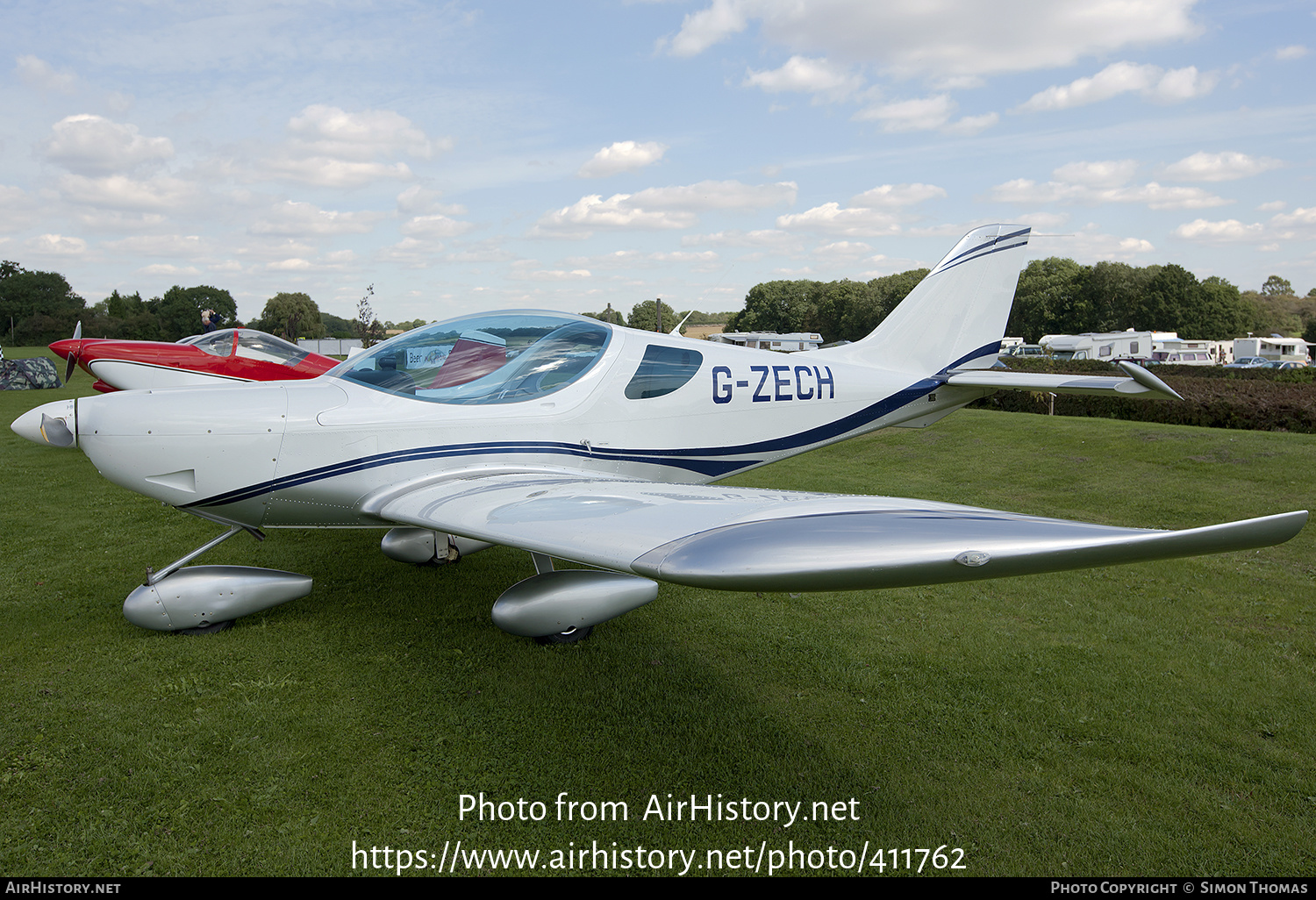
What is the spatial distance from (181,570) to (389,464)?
1.69m

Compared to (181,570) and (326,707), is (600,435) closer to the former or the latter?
(326,707)

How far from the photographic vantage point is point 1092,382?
17.7 ft

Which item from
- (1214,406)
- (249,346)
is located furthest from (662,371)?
(1214,406)

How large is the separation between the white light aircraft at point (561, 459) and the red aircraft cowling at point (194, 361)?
5704 mm

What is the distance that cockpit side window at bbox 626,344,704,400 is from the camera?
5090 millimetres

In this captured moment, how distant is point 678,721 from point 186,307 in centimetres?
7942

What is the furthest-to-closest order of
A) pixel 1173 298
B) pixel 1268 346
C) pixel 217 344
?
pixel 1173 298 → pixel 1268 346 → pixel 217 344

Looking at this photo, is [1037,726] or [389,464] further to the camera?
[389,464]

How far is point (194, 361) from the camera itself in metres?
9.75

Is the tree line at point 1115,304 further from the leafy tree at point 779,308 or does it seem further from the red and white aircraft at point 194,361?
the red and white aircraft at point 194,361

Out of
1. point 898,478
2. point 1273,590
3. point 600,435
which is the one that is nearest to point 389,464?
point 600,435

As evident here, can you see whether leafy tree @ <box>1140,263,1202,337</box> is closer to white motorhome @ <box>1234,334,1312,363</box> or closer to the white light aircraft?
white motorhome @ <box>1234,334,1312,363</box>

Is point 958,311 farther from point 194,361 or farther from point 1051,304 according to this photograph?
point 1051,304

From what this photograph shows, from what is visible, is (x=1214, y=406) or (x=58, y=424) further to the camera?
(x=1214, y=406)
